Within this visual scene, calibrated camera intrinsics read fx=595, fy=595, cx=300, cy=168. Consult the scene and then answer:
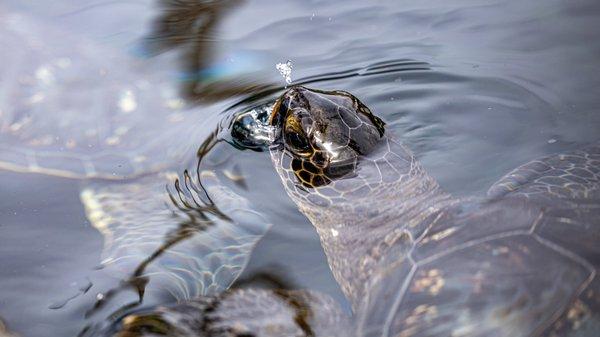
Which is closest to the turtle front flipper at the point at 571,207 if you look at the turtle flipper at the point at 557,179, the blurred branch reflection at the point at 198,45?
the turtle flipper at the point at 557,179

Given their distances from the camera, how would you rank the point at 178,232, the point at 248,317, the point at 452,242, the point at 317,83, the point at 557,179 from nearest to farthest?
the point at 452,242
the point at 248,317
the point at 557,179
the point at 178,232
the point at 317,83

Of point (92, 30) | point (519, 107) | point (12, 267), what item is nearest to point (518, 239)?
point (519, 107)

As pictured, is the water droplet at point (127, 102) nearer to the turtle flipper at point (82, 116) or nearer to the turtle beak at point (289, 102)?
the turtle flipper at point (82, 116)

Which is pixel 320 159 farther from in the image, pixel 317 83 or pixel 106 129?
pixel 106 129

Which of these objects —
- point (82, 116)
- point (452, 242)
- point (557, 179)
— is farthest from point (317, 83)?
point (452, 242)

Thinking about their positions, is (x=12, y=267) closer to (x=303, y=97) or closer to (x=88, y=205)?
(x=88, y=205)
